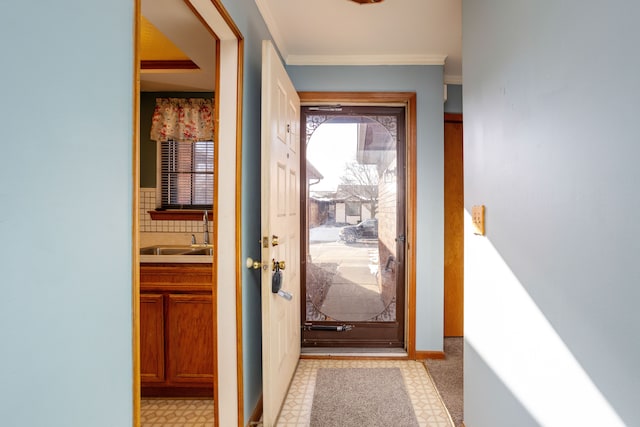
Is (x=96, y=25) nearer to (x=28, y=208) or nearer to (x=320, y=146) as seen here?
(x=28, y=208)

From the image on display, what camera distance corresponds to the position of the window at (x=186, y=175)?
3.23 m

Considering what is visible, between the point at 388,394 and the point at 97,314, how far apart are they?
6.85 ft

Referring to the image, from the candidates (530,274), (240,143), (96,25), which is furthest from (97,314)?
(530,274)

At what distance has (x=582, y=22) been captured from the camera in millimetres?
925

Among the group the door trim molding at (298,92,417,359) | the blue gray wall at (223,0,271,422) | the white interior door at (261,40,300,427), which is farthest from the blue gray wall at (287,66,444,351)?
the blue gray wall at (223,0,271,422)

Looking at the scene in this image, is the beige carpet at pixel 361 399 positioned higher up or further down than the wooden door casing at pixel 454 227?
further down

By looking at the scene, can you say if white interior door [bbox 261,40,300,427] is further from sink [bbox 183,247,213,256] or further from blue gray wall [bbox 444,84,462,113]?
blue gray wall [bbox 444,84,462,113]

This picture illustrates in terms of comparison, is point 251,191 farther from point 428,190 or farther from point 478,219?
point 428,190

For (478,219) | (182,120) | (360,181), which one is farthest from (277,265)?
(182,120)

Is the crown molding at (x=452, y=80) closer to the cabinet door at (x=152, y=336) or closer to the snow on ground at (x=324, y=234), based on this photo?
the snow on ground at (x=324, y=234)

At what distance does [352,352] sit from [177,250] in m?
1.77

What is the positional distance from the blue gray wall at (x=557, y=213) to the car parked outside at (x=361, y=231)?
1474mm

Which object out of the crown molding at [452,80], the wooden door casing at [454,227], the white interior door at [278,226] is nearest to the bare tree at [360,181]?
the white interior door at [278,226]

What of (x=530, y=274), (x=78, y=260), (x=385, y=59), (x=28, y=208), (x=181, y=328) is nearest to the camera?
(x=28, y=208)
